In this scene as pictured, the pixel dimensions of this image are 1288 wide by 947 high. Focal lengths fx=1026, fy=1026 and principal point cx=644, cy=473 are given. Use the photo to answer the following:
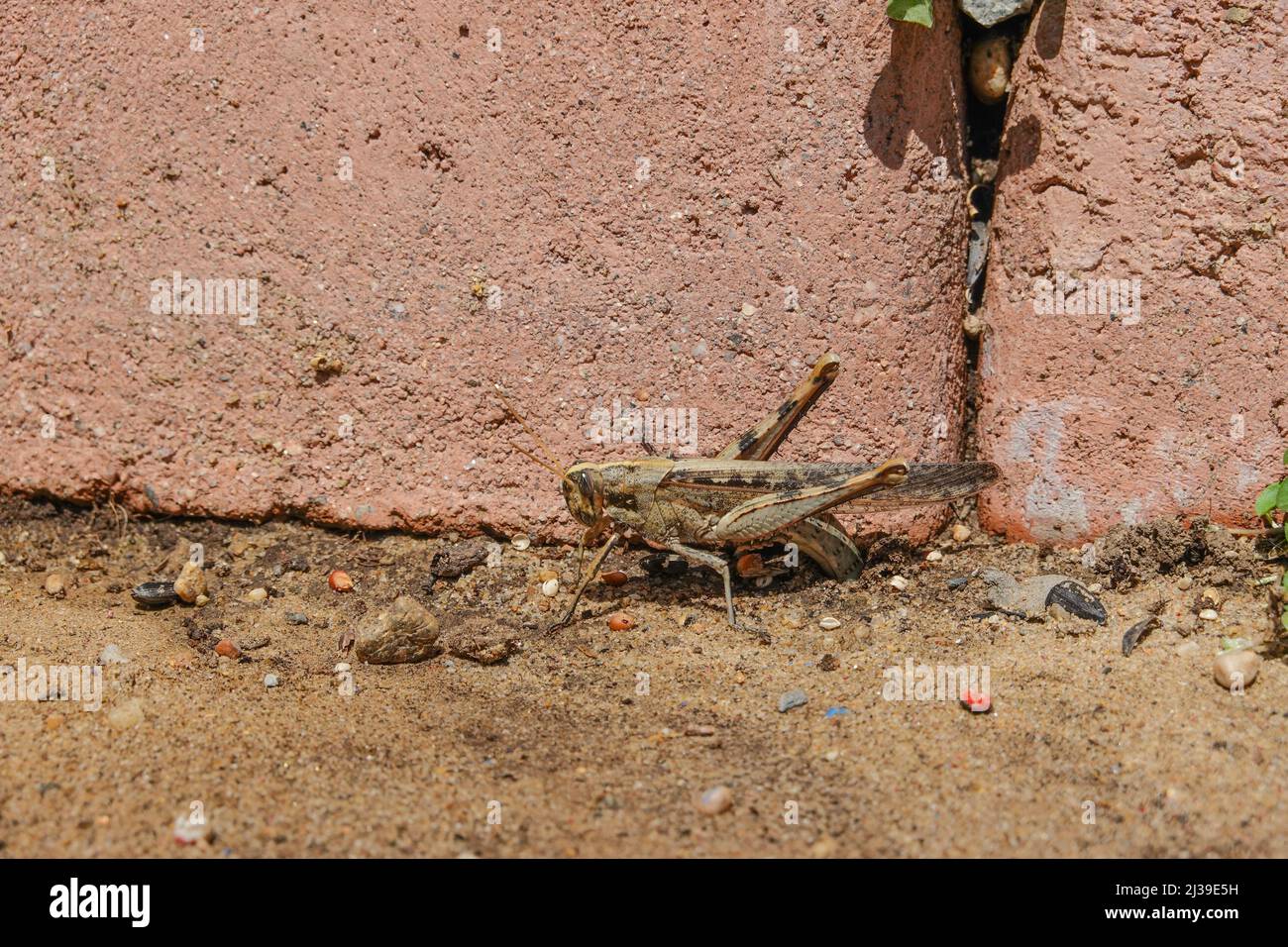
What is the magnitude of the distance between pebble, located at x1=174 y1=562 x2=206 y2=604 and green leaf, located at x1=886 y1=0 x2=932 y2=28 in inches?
104

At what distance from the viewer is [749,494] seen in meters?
3.04

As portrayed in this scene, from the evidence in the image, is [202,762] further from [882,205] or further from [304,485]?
[882,205]

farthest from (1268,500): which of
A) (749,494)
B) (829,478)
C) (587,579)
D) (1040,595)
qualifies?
(587,579)

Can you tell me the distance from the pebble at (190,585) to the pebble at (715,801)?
1793 mm

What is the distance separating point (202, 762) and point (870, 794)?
1.49 metres

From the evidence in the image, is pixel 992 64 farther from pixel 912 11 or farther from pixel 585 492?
pixel 585 492

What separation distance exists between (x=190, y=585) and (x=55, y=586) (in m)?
0.46

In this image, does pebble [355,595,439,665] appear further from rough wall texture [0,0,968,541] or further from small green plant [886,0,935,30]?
small green plant [886,0,935,30]

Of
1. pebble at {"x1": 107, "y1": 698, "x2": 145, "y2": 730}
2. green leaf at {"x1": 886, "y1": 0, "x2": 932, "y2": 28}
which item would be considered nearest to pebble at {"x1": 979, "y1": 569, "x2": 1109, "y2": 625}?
green leaf at {"x1": 886, "y1": 0, "x2": 932, "y2": 28}

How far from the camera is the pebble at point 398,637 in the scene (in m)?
2.81

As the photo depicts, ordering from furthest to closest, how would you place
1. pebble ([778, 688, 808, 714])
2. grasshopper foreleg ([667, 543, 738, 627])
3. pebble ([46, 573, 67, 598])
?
1. pebble ([46, 573, 67, 598])
2. grasshopper foreleg ([667, 543, 738, 627])
3. pebble ([778, 688, 808, 714])

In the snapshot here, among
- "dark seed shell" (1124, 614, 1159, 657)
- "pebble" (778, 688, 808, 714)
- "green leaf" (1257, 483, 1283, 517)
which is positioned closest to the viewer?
"pebble" (778, 688, 808, 714)

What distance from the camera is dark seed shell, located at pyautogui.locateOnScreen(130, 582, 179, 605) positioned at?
122 inches
